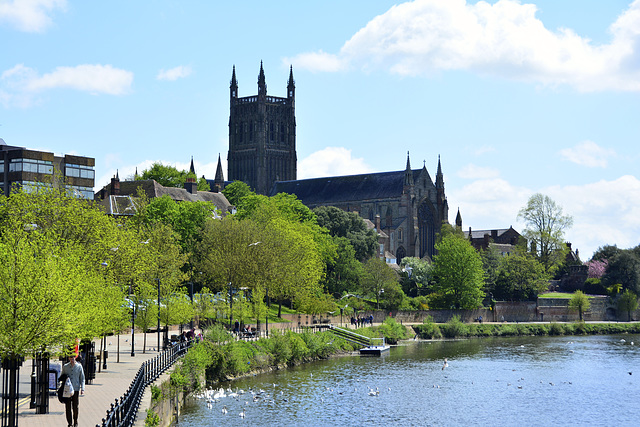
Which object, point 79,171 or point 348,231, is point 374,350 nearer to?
point 348,231

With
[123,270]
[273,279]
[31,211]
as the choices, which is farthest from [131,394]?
[273,279]

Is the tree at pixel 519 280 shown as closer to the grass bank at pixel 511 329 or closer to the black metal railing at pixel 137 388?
the grass bank at pixel 511 329

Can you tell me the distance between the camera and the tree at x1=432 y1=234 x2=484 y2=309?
341ft

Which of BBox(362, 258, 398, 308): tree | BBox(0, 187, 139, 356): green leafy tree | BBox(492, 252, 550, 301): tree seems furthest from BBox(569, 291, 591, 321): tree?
BBox(0, 187, 139, 356): green leafy tree

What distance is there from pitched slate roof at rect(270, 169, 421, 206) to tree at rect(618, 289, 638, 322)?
152 ft

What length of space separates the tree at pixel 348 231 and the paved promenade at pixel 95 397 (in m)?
65.4

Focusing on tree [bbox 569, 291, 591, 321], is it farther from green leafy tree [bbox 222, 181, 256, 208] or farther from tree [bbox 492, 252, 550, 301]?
green leafy tree [bbox 222, 181, 256, 208]

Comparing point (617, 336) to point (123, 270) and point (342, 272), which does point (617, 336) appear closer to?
point (342, 272)

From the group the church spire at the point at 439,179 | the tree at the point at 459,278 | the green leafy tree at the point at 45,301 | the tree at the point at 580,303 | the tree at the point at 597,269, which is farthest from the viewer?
the church spire at the point at 439,179

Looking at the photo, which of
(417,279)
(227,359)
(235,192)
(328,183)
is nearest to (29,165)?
(235,192)

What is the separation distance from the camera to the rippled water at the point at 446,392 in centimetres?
3956

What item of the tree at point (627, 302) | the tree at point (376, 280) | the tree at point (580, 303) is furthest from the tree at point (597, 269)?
the tree at point (376, 280)

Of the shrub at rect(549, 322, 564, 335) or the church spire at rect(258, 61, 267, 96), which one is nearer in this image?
the shrub at rect(549, 322, 564, 335)

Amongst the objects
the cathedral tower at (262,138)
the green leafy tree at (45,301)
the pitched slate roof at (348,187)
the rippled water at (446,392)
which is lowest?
the rippled water at (446,392)
